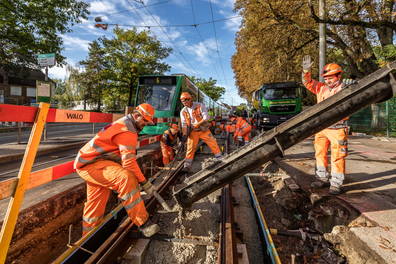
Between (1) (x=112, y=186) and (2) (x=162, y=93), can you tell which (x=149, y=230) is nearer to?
(1) (x=112, y=186)

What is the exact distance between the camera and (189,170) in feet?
18.5

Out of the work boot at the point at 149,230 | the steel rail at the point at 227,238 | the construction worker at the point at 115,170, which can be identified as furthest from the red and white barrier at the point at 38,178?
the steel rail at the point at 227,238

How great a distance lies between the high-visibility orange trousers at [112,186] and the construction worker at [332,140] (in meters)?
3.14

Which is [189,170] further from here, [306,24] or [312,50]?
[312,50]

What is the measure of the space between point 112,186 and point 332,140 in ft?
11.6

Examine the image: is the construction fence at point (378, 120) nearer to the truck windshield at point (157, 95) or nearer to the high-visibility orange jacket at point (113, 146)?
the truck windshield at point (157, 95)

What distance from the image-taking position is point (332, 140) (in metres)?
3.41

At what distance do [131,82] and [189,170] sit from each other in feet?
69.3

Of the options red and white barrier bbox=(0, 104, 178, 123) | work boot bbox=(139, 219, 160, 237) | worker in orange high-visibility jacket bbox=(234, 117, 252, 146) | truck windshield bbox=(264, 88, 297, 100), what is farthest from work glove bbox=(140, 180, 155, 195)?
truck windshield bbox=(264, 88, 297, 100)

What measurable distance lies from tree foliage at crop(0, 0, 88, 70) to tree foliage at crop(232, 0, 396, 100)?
36.6 feet

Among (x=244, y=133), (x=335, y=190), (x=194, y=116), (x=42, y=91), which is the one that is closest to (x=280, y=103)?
(x=244, y=133)

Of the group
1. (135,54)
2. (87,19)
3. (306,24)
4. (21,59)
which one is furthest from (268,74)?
(21,59)

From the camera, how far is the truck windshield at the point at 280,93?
12562 mm

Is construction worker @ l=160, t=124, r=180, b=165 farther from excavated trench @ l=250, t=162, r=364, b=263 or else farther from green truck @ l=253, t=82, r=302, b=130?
green truck @ l=253, t=82, r=302, b=130
